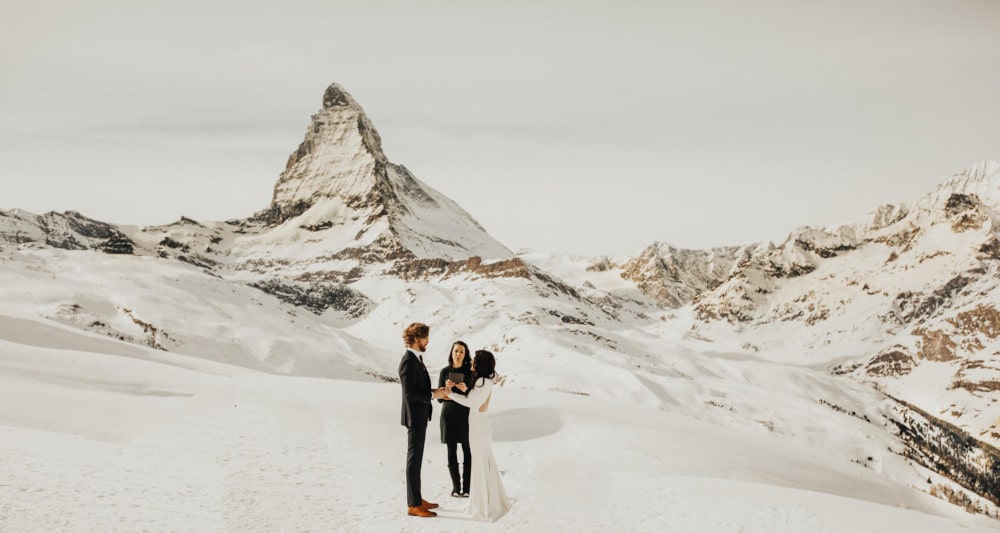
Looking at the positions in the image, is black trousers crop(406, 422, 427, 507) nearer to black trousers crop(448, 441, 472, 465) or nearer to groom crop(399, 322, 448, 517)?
groom crop(399, 322, 448, 517)

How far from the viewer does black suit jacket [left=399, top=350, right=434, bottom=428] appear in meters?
10.4

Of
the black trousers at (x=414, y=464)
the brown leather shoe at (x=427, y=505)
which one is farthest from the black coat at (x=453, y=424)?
the brown leather shoe at (x=427, y=505)

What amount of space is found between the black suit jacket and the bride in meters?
0.47

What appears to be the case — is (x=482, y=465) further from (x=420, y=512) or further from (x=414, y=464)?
(x=420, y=512)

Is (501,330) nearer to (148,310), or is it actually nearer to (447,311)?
(447,311)

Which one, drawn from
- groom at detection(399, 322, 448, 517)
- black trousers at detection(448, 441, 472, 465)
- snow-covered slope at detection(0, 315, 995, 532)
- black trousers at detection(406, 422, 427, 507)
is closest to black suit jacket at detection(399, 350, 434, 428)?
groom at detection(399, 322, 448, 517)

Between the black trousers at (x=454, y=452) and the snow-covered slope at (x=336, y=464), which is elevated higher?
the black trousers at (x=454, y=452)

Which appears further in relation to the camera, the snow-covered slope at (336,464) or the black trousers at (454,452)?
the black trousers at (454,452)

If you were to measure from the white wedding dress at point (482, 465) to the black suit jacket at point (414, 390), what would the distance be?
0.58 metres

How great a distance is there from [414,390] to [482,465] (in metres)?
1.74

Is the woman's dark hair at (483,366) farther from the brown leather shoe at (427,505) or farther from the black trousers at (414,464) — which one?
the brown leather shoe at (427,505)

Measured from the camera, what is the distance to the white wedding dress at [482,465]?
10.8 meters

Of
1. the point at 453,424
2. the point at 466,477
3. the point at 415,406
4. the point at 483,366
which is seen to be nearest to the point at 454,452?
the point at 466,477

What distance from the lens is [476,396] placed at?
11.0 m
